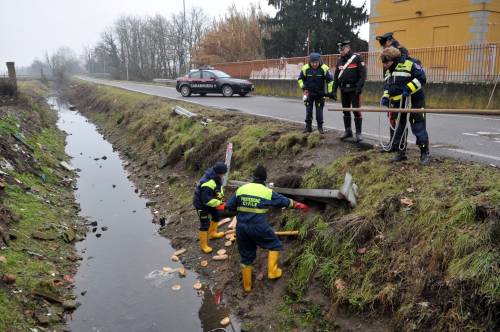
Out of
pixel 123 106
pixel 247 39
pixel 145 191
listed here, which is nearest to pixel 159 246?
pixel 145 191

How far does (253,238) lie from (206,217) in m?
1.74

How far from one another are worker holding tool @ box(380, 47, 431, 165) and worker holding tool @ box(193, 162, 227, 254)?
9.00 ft

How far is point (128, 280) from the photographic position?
688 centimetres

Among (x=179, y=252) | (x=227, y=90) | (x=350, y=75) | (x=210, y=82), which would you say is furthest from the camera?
(x=210, y=82)

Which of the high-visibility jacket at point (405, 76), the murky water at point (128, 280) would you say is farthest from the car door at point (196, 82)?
the high-visibility jacket at point (405, 76)

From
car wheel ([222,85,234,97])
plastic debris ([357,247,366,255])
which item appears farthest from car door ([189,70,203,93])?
plastic debris ([357,247,366,255])

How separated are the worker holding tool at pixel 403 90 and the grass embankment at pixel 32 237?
5.37 meters

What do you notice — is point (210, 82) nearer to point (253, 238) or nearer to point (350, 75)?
point (350, 75)

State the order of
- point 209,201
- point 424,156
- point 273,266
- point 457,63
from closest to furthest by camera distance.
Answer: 1. point 273,266
2. point 424,156
3. point 209,201
4. point 457,63

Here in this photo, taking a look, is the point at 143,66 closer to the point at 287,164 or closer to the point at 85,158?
the point at 85,158

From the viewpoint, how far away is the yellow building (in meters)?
20.5

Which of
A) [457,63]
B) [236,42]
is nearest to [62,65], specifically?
[236,42]

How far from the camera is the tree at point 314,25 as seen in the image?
34.3 metres

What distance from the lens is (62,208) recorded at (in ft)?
31.3
